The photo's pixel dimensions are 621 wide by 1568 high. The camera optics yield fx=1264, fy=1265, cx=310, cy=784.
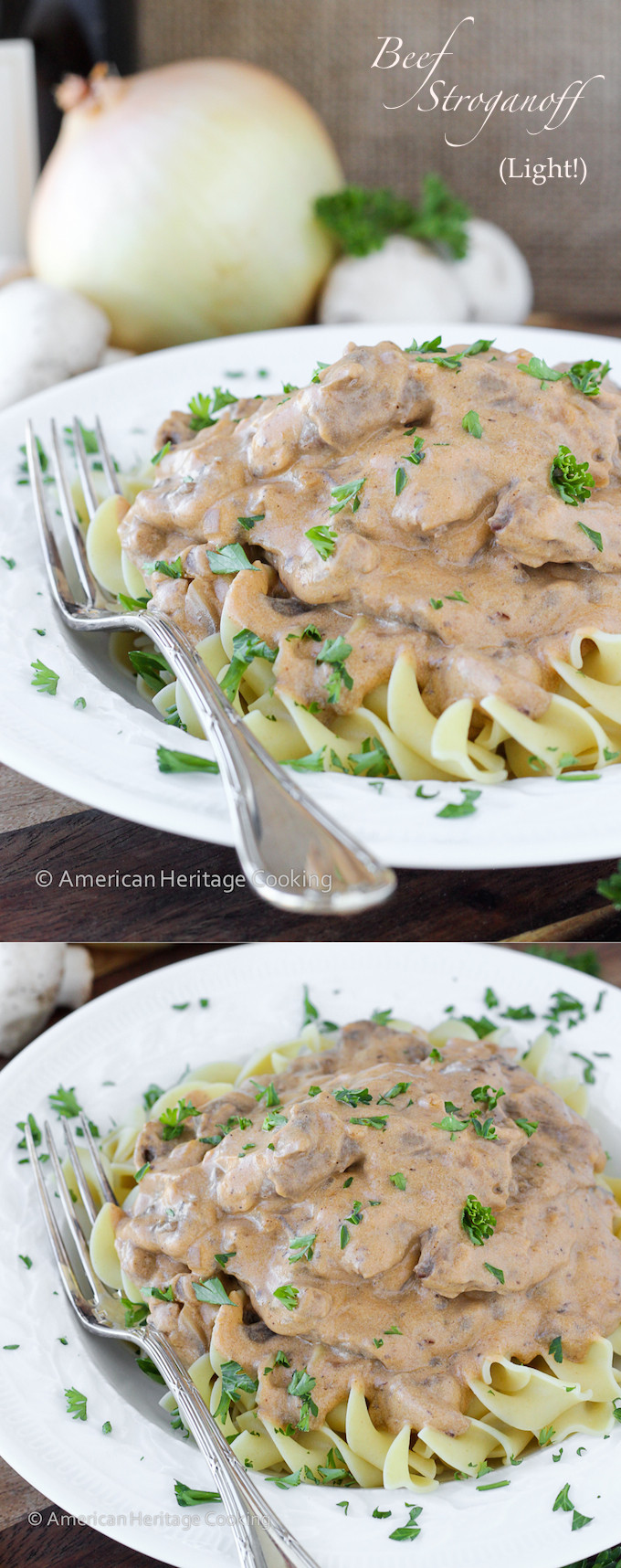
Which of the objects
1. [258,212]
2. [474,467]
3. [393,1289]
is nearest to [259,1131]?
[393,1289]

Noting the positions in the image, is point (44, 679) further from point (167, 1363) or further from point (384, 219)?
point (384, 219)

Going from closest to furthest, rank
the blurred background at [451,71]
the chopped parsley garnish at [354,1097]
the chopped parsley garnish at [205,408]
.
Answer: the chopped parsley garnish at [354,1097], the chopped parsley garnish at [205,408], the blurred background at [451,71]

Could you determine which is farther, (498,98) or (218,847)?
(498,98)

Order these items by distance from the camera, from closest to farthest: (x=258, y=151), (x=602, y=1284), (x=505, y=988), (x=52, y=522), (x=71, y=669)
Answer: (x=71, y=669)
(x=602, y=1284)
(x=52, y=522)
(x=505, y=988)
(x=258, y=151)

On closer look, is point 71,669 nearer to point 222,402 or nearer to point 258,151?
point 222,402

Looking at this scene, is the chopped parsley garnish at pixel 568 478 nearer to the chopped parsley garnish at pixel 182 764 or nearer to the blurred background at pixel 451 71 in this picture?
the chopped parsley garnish at pixel 182 764

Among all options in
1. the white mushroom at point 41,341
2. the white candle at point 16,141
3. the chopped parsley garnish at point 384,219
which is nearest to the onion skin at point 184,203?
the chopped parsley garnish at point 384,219

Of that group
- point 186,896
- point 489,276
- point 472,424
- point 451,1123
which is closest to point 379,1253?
point 451,1123
